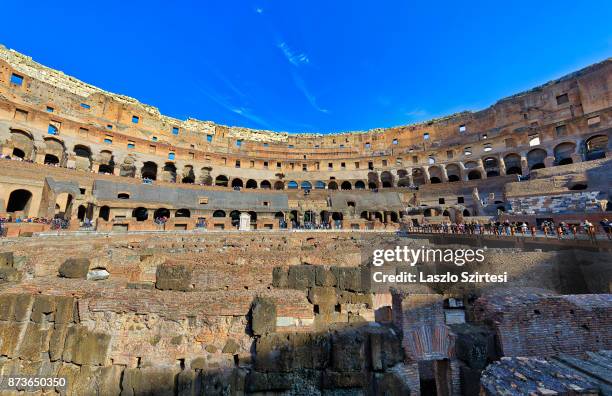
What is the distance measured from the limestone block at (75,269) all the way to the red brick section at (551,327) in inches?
366

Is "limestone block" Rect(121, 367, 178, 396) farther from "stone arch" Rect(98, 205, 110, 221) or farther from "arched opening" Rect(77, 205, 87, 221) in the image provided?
"arched opening" Rect(77, 205, 87, 221)

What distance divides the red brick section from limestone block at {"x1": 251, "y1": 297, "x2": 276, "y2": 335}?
3989 mm

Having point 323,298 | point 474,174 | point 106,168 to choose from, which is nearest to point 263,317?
point 323,298

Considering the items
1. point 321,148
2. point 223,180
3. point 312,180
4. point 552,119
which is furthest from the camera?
point 321,148

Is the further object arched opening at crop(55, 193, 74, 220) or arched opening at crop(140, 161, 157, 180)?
arched opening at crop(140, 161, 157, 180)

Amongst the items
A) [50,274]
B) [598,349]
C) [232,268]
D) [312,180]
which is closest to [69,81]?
[312,180]

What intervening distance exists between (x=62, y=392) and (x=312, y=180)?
1558 inches

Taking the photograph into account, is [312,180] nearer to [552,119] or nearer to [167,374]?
[552,119]

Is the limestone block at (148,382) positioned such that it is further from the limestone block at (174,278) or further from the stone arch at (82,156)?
the stone arch at (82,156)

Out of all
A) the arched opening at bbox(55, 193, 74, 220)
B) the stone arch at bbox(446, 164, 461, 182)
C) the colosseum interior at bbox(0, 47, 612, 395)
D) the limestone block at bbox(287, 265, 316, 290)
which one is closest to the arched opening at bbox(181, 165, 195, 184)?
the arched opening at bbox(55, 193, 74, 220)

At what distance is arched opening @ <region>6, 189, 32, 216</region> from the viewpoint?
2235 centimetres

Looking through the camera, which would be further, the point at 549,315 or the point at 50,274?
the point at 50,274

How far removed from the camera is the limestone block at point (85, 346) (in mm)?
4570

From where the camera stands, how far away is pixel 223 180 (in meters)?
40.5
